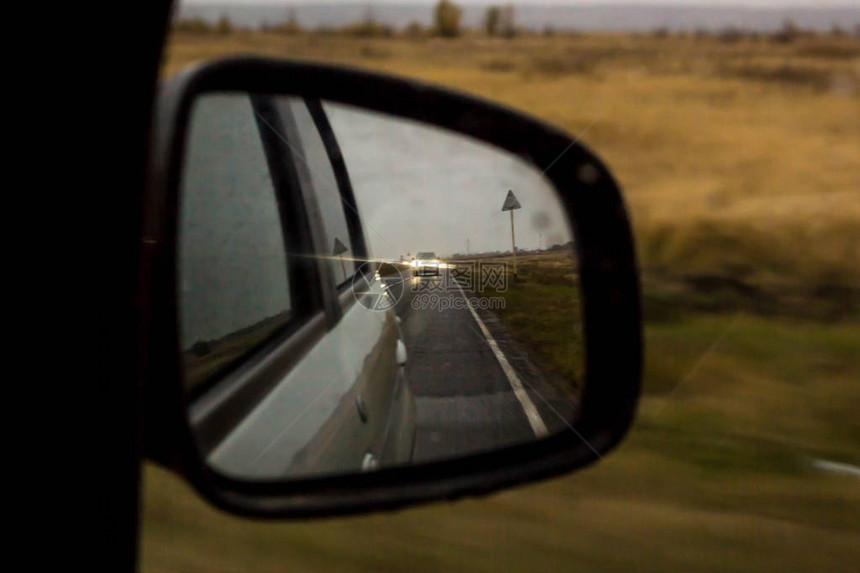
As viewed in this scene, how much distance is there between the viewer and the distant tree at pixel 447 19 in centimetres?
1423

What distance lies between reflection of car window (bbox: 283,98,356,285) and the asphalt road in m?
0.29

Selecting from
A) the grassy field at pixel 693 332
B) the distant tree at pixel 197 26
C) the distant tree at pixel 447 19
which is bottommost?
the grassy field at pixel 693 332

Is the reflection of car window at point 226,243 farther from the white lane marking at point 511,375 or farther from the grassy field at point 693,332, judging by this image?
the white lane marking at point 511,375

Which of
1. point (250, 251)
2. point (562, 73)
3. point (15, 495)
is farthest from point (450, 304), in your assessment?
point (562, 73)

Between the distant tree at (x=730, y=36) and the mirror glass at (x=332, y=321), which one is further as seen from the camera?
the distant tree at (x=730, y=36)

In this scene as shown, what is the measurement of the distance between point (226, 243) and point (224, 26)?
908 centimetres

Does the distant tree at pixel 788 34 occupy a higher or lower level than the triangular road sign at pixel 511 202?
higher

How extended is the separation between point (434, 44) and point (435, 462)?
507 inches

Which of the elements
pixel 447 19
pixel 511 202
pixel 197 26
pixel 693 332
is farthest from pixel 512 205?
pixel 447 19

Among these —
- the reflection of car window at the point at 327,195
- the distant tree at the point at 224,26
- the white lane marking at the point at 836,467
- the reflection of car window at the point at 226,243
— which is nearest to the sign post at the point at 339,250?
the reflection of car window at the point at 327,195

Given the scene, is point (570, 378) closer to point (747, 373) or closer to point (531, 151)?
point (531, 151)

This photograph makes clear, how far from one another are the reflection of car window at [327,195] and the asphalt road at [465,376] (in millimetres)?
289

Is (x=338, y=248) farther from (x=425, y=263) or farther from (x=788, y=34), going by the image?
(x=788, y=34)

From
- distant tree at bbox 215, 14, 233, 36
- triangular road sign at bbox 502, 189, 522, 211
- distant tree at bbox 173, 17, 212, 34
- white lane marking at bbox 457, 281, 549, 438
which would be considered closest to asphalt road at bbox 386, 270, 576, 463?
white lane marking at bbox 457, 281, 549, 438
